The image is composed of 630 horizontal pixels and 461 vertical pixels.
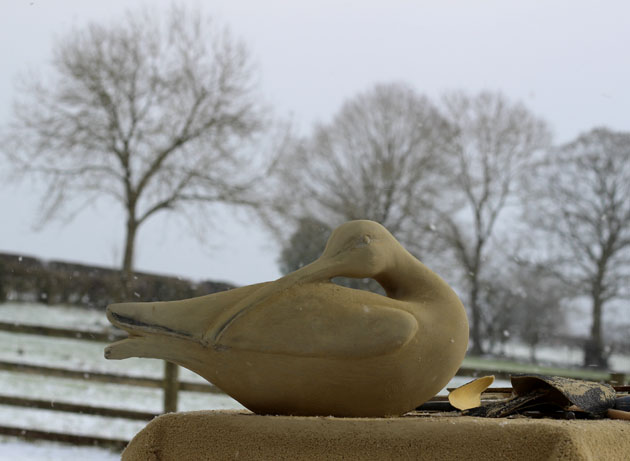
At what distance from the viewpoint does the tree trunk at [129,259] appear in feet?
18.3

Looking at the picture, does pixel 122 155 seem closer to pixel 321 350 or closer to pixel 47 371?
pixel 47 371

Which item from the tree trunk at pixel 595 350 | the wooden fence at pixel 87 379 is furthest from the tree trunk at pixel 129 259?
the tree trunk at pixel 595 350

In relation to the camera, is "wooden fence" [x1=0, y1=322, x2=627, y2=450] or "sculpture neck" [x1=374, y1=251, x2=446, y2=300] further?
"wooden fence" [x1=0, y1=322, x2=627, y2=450]

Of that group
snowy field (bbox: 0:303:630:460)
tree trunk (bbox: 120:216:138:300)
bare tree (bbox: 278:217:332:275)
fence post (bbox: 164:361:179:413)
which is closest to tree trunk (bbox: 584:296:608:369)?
snowy field (bbox: 0:303:630:460)

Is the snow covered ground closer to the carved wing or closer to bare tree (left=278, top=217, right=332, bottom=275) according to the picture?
bare tree (left=278, top=217, right=332, bottom=275)

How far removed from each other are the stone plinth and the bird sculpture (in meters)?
0.07

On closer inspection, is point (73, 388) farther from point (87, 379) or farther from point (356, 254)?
point (356, 254)

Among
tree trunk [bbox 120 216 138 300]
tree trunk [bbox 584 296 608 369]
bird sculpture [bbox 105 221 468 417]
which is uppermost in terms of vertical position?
tree trunk [bbox 120 216 138 300]

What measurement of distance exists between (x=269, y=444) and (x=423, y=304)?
0.30 meters

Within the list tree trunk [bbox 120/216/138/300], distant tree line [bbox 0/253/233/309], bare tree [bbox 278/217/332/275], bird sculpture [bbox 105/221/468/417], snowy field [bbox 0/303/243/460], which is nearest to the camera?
bird sculpture [bbox 105/221/468/417]

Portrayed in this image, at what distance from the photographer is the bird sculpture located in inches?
32.1

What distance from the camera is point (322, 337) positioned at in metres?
0.81

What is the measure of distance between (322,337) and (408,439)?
17 cm

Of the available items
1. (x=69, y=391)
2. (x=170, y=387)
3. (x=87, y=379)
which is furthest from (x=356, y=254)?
(x=69, y=391)
